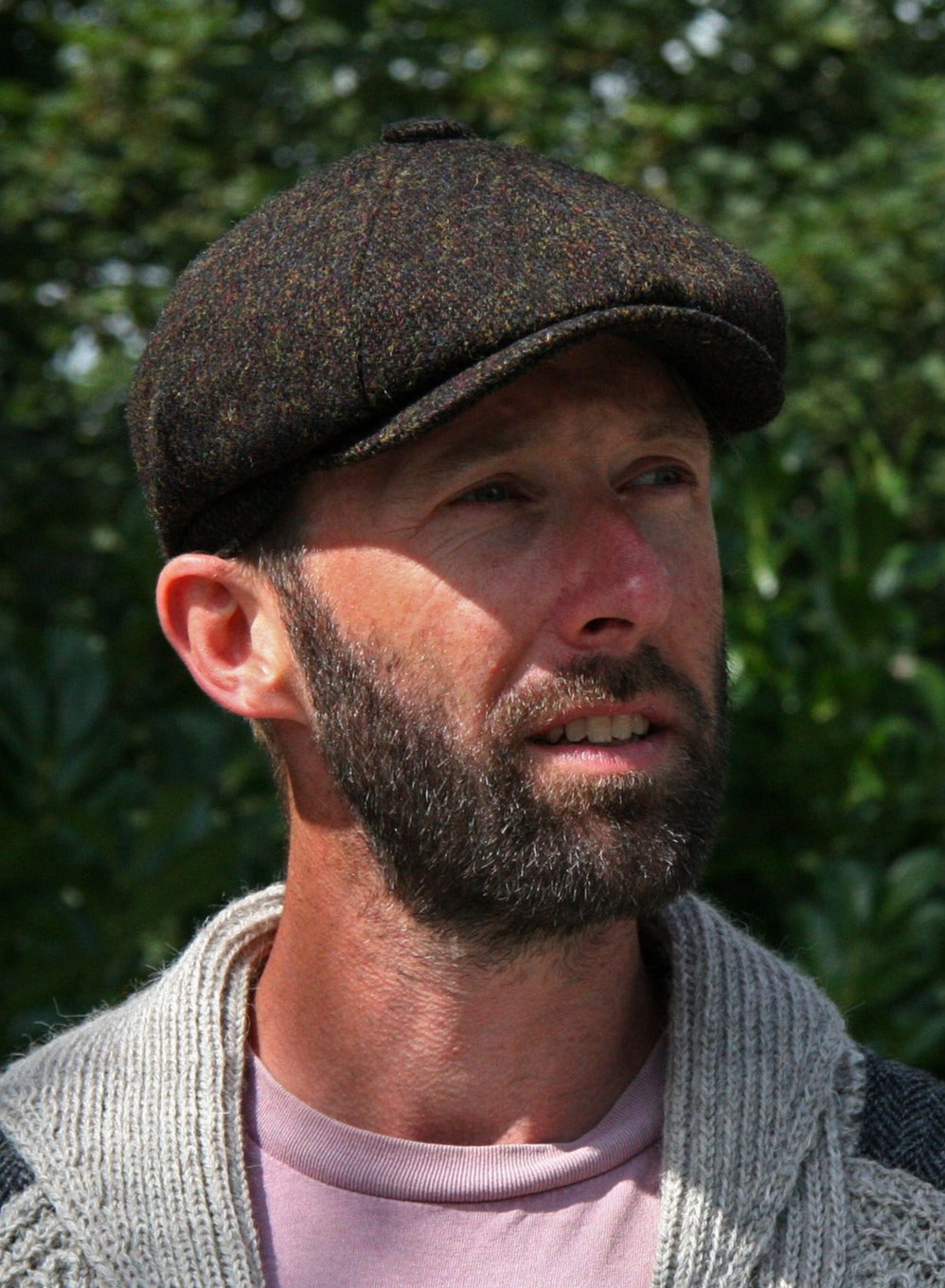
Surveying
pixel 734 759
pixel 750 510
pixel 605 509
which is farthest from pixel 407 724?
pixel 750 510

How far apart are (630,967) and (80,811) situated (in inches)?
53.1

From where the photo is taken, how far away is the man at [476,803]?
1591mm

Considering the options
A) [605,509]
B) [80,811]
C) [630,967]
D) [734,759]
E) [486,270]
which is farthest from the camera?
[734,759]

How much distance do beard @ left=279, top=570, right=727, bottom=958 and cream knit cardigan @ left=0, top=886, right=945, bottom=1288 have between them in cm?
21

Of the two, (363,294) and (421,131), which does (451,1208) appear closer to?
(363,294)

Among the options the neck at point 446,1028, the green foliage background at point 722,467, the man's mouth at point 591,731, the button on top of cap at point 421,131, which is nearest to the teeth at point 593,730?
the man's mouth at point 591,731

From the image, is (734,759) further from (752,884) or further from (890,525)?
(890,525)

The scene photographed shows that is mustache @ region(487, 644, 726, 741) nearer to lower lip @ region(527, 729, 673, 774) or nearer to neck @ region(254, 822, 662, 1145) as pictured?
lower lip @ region(527, 729, 673, 774)

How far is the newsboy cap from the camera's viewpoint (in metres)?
1.54

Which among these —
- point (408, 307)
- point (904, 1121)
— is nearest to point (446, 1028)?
point (904, 1121)

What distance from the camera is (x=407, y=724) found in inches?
65.4

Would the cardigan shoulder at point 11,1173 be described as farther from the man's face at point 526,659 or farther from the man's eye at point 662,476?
the man's eye at point 662,476

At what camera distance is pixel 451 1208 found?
165 cm

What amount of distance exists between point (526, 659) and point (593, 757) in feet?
0.37
